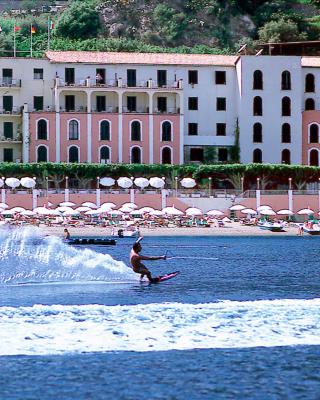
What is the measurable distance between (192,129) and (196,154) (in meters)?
2.30

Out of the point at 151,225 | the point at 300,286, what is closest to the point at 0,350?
the point at 300,286

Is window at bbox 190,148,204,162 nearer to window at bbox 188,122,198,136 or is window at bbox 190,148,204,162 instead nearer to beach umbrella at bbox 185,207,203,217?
window at bbox 188,122,198,136

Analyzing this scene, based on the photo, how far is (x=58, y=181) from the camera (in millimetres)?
76188

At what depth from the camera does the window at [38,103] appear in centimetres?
8262

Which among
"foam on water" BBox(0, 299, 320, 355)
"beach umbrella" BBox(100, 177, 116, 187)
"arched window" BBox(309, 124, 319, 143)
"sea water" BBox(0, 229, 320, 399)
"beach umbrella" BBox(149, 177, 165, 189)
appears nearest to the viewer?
→ "sea water" BBox(0, 229, 320, 399)

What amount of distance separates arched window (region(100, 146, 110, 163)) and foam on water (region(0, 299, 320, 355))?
56.8m

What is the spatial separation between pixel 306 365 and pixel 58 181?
2319 inches

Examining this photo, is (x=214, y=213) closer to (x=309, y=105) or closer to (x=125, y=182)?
(x=125, y=182)

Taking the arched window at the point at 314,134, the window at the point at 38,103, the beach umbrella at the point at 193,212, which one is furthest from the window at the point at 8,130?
the arched window at the point at 314,134

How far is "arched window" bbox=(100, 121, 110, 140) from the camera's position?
268ft

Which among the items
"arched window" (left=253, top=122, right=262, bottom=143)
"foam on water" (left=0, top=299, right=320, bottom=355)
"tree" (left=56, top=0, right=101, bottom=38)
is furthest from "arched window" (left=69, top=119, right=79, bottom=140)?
"foam on water" (left=0, top=299, right=320, bottom=355)

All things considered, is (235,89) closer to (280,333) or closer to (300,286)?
(300,286)

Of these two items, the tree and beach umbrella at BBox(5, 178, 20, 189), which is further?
the tree

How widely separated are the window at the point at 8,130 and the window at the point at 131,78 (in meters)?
10.7
